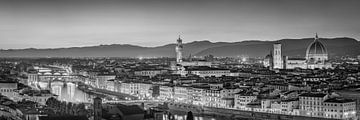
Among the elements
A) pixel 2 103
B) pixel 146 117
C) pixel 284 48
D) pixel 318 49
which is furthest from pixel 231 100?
pixel 284 48

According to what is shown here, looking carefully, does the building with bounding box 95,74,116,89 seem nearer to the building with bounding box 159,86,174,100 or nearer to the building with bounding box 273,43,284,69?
the building with bounding box 159,86,174,100

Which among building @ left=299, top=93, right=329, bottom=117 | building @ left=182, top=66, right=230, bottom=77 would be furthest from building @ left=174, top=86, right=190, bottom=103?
building @ left=182, top=66, right=230, bottom=77

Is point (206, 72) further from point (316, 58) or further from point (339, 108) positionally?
point (339, 108)

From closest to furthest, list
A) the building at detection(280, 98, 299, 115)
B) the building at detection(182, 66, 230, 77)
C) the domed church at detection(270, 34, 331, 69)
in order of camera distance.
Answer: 1. the building at detection(280, 98, 299, 115)
2. the building at detection(182, 66, 230, 77)
3. the domed church at detection(270, 34, 331, 69)

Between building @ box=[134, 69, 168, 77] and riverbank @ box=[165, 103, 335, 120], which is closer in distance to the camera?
riverbank @ box=[165, 103, 335, 120]

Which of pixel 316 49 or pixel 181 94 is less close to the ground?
pixel 316 49

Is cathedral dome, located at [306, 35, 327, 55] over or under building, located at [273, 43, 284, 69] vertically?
over

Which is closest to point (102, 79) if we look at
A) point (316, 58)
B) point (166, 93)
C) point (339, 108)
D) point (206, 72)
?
point (206, 72)

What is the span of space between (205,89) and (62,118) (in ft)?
48.0

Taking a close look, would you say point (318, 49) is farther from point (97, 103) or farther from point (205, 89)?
point (97, 103)

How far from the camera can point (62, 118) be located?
18812 mm

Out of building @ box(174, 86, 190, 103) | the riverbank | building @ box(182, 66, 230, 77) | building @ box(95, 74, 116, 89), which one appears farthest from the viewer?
building @ box(182, 66, 230, 77)

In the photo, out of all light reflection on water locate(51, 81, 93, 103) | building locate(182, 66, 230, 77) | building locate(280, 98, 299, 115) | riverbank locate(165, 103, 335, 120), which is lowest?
riverbank locate(165, 103, 335, 120)

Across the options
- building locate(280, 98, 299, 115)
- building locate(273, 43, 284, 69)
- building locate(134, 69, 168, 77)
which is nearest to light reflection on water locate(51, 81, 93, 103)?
building locate(280, 98, 299, 115)
